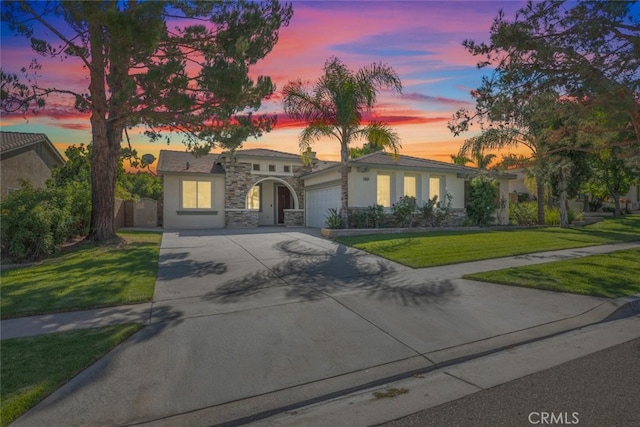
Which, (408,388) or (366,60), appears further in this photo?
(366,60)

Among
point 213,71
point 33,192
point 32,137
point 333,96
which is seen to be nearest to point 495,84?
point 333,96

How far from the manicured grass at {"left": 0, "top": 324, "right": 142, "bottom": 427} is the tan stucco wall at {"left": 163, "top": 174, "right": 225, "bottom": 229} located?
15.9 m

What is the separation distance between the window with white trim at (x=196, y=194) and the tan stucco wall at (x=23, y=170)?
7439mm

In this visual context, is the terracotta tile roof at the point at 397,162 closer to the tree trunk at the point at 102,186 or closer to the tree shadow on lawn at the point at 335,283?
the tree shadow on lawn at the point at 335,283

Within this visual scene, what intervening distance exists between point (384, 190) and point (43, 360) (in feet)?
50.3

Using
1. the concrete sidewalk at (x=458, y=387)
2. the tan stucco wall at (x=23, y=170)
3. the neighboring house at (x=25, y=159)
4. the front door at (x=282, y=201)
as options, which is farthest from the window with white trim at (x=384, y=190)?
the tan stucco wall at (x=23, y=170)

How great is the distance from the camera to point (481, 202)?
753 inches

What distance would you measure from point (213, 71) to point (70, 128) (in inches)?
257

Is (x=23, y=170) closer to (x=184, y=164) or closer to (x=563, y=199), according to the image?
(x=184, y=164)

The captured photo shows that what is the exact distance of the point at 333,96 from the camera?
570 inches

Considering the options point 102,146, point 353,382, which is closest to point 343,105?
point 102,146

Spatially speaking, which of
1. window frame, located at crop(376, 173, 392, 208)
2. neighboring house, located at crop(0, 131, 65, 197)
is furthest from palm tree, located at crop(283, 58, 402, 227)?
neighboring house, located at crop(0, 131, 65, 197)

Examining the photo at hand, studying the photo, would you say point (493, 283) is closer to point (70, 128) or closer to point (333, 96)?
point (333, 96)

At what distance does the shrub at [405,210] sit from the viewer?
1645cm
